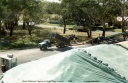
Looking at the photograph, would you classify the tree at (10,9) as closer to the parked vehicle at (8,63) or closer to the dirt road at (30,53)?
the dirt road at (30,53)

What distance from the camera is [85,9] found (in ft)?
134

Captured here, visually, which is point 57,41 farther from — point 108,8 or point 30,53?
point 108,8

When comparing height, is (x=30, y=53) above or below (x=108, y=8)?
below

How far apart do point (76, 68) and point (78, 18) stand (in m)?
37.3

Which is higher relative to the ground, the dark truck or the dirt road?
the dark truck

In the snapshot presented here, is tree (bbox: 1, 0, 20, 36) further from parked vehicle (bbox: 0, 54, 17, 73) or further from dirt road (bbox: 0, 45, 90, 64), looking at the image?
parked vehicle (bbox: 0, 54, 17, 73)

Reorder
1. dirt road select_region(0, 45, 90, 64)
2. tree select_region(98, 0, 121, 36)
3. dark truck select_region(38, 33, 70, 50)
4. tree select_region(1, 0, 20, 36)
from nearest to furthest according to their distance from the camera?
dirt road select_region(0, 45, 90, 64), dark truck select_region(38, 33, 70, 50), tree select_region(1, 0, 20, 36), tree select_region(98, 0, 121, 36)

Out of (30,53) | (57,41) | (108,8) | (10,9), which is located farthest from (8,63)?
(108,8)

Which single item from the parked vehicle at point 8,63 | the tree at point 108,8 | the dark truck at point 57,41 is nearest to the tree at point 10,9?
the dark truck at point 57,41

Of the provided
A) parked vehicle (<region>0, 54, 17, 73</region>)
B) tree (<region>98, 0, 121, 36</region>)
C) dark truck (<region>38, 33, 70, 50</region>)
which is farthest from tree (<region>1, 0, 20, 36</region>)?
parked vehicle (<region>0, 54, 17, 73</region>)

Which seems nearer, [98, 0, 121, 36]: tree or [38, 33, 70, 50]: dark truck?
[38, 33, 70, 50]: dark truck

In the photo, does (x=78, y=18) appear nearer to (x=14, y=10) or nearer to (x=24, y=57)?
(x=14, y=10)

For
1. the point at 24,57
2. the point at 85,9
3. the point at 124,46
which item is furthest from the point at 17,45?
the point at 124,46

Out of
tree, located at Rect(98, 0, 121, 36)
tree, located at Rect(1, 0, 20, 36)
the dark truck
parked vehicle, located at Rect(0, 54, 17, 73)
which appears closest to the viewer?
parked vehicle, located at Rect(0, 54, 17, 73)
